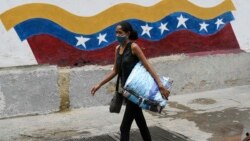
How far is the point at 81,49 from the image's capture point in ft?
22.9

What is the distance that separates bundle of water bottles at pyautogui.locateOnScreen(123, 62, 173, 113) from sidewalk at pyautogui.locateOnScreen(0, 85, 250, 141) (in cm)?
129

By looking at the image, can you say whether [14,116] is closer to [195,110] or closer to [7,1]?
[7,1]

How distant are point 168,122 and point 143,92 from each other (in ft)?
6.26

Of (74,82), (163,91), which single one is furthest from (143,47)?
(163,91)

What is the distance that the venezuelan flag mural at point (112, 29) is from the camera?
6.59 metres

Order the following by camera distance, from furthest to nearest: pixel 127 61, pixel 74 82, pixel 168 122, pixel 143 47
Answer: pixel 143 47 < pixel 74 82 < pixel 168 122 < pixel 127 61

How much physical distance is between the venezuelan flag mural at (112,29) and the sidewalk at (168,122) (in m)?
0.91

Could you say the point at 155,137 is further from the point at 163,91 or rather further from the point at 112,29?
the point at 112,29

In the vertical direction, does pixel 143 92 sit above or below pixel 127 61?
below

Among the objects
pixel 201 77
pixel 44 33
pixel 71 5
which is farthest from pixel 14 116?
pixel 201 77

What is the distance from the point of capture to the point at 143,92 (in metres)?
4.59

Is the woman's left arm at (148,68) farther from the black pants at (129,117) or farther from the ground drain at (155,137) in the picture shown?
the ground drain at (155,137)

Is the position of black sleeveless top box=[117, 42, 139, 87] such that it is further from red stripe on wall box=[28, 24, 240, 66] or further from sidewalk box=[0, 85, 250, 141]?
red stripe on wall box=[28, 24, 240, 66]

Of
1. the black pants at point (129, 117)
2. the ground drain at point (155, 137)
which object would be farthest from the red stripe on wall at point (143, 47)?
the black pants at point (129, 117)
